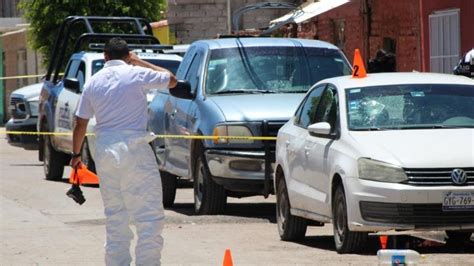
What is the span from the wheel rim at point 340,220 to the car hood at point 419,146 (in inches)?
21.7

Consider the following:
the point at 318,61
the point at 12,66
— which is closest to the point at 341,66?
the point at 318,61

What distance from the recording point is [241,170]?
1502cm

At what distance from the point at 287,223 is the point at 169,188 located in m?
4.69

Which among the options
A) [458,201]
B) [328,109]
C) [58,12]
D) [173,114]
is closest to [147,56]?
[173,114]

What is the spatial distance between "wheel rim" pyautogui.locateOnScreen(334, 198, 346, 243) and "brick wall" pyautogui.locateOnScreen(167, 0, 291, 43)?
25.8m

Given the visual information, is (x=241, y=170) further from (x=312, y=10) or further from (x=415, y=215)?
(x=312, y=10)

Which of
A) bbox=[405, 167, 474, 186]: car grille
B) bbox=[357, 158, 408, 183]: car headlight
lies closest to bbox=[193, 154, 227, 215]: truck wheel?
bbox=[357, 158, 408, 183]: car headlight

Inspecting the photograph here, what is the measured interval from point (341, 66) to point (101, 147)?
22.8 feet

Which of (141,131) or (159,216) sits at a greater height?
(141,131)

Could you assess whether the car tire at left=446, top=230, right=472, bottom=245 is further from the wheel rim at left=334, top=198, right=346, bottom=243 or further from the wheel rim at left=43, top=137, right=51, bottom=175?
the wheel rim at left=43, top=137, right=51, bottom=175

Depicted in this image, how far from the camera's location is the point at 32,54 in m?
47.8

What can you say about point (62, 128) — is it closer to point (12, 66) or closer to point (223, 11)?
point (223, 11)

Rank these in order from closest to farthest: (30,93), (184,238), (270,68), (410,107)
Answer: (410,107)
(184,238)
(270,68)
(30,93)

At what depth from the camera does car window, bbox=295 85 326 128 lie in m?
13.2
